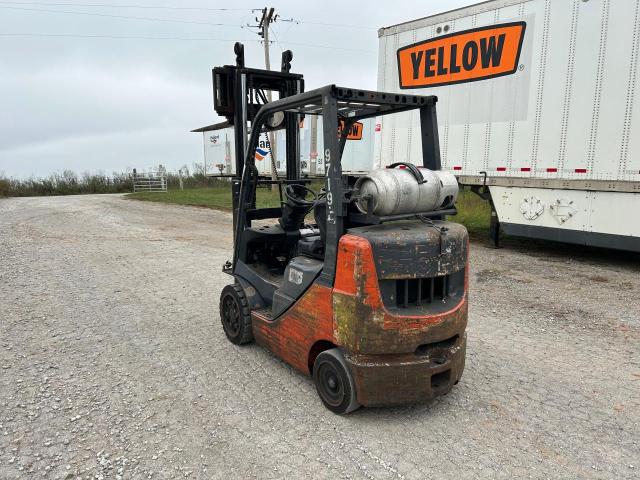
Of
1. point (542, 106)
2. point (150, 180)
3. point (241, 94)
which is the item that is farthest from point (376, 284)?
point (150, 180)

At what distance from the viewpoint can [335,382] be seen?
350 cm

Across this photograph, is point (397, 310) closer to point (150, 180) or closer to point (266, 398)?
point (266, 398)

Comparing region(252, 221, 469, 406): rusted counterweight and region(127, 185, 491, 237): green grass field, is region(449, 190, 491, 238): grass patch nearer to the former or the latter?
region(127, 185, 491, 237): green grass field

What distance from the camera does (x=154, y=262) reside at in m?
8.72

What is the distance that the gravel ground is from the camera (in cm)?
299

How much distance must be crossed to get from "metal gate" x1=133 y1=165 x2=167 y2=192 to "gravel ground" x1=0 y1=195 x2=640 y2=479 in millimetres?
25591

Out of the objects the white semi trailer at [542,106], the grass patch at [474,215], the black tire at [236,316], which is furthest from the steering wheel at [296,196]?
the grass patch at [474,215]

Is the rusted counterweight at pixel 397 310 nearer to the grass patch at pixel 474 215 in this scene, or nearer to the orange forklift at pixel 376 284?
the orange forklift at pixel 376 284

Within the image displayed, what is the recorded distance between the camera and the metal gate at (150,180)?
104ft

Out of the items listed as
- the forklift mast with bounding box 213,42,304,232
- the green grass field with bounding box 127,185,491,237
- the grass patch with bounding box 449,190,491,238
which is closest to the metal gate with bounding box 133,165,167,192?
the green grass field with bounding box 127,185,491,237

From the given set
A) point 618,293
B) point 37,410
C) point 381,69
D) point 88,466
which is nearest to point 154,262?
point 37,410

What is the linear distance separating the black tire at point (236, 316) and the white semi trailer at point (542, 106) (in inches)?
257

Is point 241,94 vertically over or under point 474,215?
over

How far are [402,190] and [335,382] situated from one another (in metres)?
1.48
